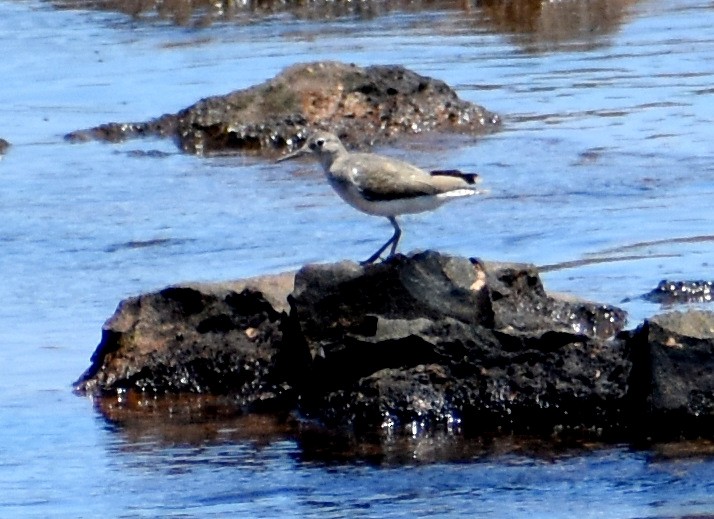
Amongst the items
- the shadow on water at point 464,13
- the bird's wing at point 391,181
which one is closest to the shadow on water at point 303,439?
the bird's wing at point 391,181

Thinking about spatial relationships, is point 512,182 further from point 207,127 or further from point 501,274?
point 501,274

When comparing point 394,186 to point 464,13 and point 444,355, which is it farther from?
point 464,13

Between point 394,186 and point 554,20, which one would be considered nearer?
point 394,186

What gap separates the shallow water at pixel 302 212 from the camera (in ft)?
20.5

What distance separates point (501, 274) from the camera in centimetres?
747

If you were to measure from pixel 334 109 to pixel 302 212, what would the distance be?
2.76m

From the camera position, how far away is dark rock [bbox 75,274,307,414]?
7559mm

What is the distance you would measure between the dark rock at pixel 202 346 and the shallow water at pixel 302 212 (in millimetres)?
296

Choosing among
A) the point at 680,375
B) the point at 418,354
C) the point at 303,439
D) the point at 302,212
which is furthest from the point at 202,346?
the point at 302,212

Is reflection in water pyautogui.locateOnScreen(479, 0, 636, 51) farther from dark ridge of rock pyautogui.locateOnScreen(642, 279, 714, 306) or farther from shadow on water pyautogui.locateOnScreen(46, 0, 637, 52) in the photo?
dark ridge of rock pyautogui.locateOnScreen(642, 279, 714, 306)

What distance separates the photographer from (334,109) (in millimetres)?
13820

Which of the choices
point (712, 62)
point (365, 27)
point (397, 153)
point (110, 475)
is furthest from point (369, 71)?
point (110, 475)

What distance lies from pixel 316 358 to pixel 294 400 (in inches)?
12.9

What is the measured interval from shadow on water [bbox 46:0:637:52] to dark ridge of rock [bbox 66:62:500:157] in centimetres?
371
